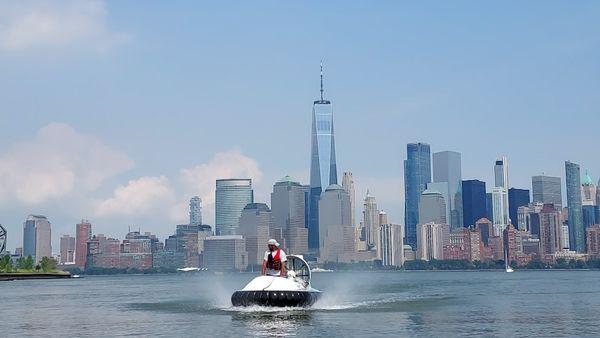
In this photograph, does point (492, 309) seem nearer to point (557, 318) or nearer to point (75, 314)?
point (557, 318)

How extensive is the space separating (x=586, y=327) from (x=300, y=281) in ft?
70.1

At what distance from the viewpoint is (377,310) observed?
7012cm

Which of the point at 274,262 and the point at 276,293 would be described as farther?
the point at 274,262

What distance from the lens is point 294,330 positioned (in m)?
49.9

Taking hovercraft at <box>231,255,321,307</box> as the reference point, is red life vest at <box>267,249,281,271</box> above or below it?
above

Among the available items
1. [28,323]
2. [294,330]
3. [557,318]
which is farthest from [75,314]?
[557,318]

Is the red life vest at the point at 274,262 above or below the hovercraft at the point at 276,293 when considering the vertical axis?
above

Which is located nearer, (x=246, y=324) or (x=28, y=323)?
(x=246, y=324)

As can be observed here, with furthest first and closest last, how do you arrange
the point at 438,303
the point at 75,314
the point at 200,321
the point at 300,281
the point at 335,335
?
the point at 438,303 → the point at 75,314 → the point at 300,281 → the point at 200,321 → the point at 335,335

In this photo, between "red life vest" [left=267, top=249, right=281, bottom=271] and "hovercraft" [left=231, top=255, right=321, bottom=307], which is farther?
"red life vest" [left=267, top=249, right=281, bottom=271]

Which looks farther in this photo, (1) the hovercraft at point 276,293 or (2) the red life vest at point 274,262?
(2) the red life vest at point 274,262

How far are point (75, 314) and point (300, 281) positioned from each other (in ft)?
80.4

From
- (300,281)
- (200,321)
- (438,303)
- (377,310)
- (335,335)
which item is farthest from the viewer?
(438,303)

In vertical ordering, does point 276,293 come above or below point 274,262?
below
